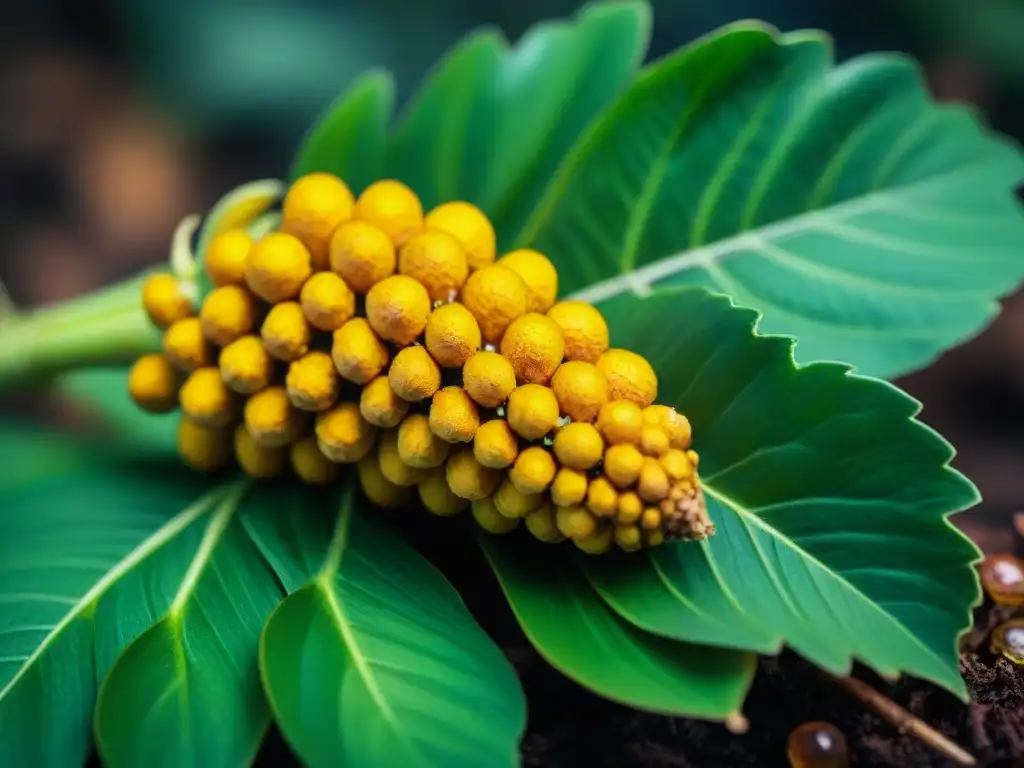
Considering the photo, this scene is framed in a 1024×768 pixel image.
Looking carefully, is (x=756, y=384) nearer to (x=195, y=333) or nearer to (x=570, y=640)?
(x=570, y=640)

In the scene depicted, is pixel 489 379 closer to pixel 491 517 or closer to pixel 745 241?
pixel 491 517

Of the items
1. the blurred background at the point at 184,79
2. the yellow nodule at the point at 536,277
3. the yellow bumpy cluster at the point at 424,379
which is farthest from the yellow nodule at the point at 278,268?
the blurred background at the point at 184,79

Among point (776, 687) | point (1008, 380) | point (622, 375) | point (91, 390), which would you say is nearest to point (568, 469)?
point (622, 375)

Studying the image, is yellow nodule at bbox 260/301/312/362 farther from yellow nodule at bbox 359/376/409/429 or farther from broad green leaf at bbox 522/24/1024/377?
broad green leaf at bbox 522/24/1024/377

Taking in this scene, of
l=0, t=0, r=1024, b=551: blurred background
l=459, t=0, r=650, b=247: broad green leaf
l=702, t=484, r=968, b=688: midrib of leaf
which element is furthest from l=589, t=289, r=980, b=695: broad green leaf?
l=0, t=0, r=1024, b=551: blurred background

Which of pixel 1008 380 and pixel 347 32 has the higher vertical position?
pixel 347 32

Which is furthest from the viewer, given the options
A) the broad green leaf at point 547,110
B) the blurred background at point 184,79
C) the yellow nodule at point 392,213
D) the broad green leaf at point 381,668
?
the blurred background at point 184,79

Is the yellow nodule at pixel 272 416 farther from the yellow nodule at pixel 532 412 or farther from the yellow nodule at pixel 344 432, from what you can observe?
the yellow nodule at pixel 532 412
